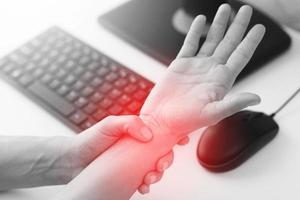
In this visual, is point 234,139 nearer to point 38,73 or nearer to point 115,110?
point 115,110

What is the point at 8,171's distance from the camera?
731mm

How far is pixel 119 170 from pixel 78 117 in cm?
13

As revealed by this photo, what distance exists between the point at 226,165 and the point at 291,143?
10 cm

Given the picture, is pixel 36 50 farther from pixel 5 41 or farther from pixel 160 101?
pixel 160 101

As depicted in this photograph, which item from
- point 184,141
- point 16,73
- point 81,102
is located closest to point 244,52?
point 184,141

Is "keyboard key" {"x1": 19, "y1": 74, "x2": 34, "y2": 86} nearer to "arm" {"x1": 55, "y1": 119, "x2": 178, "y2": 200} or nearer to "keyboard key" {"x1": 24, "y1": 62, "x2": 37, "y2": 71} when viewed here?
"keyboard key" {"x1": 24, "y1": 62, "x2": 37, "y2": 71}

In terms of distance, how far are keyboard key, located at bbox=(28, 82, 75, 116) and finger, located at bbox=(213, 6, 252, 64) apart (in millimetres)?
225

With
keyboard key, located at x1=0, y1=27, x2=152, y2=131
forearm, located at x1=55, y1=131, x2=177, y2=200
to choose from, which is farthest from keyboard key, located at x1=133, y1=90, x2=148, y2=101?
forearm, located at x1=55, y1=131, x2=177, y2=200

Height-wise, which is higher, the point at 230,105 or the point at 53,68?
the point at 230,105

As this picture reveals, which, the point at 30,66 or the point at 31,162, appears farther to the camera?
the point at 30,66

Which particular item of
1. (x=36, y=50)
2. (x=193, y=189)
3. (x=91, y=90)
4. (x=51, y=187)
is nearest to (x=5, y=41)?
(x=36, y=50)

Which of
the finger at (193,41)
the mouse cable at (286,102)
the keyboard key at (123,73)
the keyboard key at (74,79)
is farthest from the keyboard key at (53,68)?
the mouse cable at (286,102)

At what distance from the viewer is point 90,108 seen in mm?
790

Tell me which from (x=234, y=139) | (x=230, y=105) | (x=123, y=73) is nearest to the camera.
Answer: (x=230, y=105)
